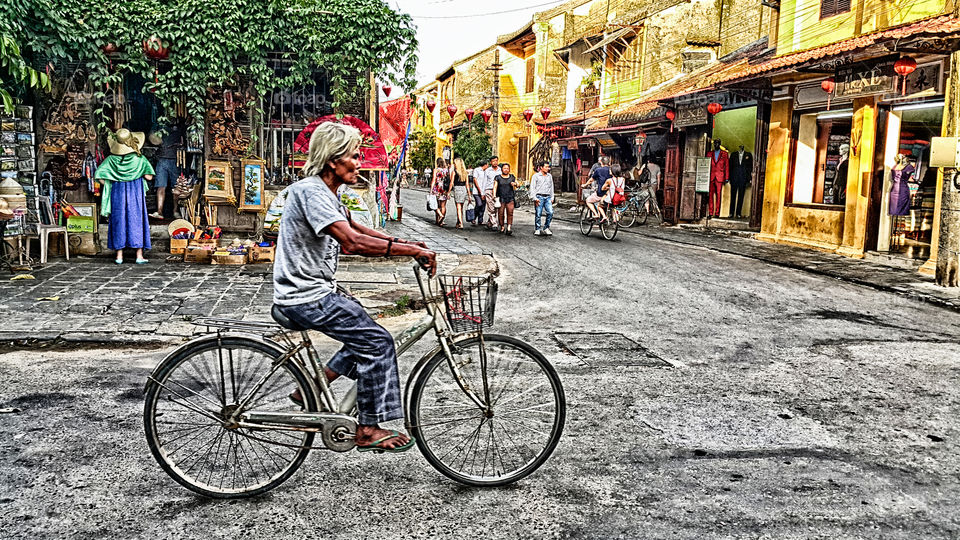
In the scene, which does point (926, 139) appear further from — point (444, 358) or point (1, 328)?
point (1, 328)

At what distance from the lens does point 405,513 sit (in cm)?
363

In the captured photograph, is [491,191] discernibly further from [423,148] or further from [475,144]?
[423,148]

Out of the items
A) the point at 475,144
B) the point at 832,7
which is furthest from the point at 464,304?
the point at 475,144

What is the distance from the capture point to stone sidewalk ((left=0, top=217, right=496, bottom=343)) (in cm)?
738

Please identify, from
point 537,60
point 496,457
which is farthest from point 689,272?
point 537,60

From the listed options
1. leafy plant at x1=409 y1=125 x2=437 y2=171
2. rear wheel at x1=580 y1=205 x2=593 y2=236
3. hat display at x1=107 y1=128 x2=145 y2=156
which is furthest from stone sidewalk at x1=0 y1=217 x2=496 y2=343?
leafy plant at x1=409 y1=125 x2=437 y2=171

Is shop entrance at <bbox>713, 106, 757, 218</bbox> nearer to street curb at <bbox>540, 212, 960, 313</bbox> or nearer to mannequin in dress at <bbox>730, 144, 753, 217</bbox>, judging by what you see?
mannequin in dress at <bbox>730, 144, 753, 217</bbox>

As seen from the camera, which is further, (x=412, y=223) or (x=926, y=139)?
(x=412, y=223)

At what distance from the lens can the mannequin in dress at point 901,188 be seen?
45.5 ft

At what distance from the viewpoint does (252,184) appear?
41.8 feet

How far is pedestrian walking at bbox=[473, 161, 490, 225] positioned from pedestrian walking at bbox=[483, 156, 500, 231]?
0.08 meters

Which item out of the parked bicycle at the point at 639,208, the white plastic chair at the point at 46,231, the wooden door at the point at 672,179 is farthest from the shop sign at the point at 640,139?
the white plastic chair at the point at 46,231

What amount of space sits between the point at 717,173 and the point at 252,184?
1328 centimetres

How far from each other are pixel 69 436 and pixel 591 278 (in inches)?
318
